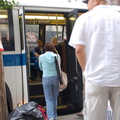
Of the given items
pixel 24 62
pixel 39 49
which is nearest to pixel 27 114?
pixel 24 62

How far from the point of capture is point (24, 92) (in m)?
5.24

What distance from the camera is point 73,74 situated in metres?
5.86

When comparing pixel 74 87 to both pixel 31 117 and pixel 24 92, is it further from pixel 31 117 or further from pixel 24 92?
pixel 31 117

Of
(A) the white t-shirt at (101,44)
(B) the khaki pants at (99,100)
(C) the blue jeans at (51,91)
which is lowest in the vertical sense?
(C) the blue jeans at (51,91)

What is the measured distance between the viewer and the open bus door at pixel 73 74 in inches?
223

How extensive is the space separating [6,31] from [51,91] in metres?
1.57

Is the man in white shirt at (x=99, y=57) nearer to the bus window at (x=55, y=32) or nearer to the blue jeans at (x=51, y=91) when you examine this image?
the blue jeans at (x=51, y=91)

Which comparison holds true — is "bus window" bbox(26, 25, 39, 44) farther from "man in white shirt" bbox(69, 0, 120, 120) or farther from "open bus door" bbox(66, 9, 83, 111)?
"man in white shirt" bbox(69, 0, 120, 120)

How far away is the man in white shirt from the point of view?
207cm

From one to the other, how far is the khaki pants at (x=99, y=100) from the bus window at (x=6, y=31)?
3353 millimetres

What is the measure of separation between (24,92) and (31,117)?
5.58 feet

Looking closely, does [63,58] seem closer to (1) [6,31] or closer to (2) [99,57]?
(1) [6,31]

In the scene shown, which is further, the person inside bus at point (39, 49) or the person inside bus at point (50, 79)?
the person inside bus at point (39, 49)

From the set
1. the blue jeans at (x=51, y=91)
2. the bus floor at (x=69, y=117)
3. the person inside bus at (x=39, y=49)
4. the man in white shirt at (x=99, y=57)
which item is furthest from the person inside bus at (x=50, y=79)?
the man in white shirt at (x=99, y=57)
